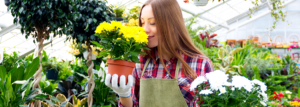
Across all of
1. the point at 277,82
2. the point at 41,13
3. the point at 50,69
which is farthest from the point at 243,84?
the point at 50,69

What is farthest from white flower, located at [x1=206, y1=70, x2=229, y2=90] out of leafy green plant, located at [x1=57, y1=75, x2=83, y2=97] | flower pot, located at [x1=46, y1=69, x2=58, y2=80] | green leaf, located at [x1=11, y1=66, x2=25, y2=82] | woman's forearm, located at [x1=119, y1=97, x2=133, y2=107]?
flower pot, located at [x1=46, y1=69, x2=58, y2=80]

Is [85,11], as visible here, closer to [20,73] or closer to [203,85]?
[20,73]

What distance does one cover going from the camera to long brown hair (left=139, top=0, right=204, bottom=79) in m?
1.25

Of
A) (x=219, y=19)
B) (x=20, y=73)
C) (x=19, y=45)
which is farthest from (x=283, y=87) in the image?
(x=219, y=19)

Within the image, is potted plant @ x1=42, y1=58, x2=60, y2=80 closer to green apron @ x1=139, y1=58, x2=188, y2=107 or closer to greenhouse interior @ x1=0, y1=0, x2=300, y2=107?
greenhouse interior @ x1=0, y1=0, x2=300, y2=107

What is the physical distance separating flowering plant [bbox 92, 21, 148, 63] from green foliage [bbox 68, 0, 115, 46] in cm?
112

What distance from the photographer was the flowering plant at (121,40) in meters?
1.05

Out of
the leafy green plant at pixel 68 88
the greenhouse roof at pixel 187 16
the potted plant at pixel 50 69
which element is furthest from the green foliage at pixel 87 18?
the greenhouse roof at pixel 187 16

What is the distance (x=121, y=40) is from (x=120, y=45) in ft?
0.11

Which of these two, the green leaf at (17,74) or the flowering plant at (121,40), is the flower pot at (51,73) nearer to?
the green leaf at (17,74)

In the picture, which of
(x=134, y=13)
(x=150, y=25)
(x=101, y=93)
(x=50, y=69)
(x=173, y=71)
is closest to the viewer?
(x=150, y=25)

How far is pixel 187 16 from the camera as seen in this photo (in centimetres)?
1133

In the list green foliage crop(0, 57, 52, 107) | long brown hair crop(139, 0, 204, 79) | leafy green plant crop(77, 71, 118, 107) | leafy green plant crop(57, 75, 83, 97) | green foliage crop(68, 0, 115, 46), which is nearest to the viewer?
long brown hair crop(139, 0, 204, 79)

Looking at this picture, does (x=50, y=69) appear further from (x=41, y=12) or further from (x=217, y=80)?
(x=217, y=80)
